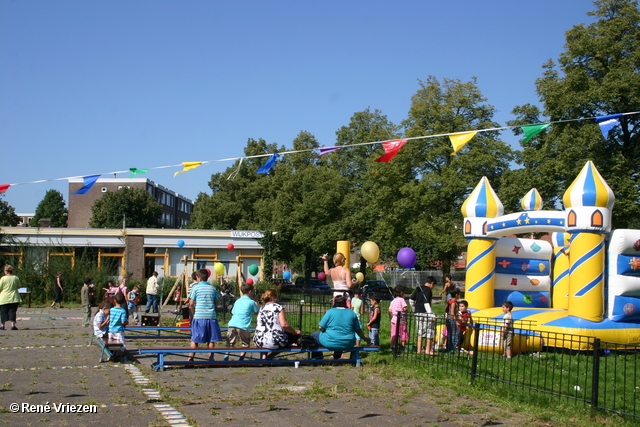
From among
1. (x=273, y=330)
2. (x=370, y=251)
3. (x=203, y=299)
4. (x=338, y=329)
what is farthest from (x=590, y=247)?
(x=203, y=299)

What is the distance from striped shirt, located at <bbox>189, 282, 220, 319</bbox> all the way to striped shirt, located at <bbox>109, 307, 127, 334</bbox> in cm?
162

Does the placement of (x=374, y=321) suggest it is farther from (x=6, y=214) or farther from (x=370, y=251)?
(x=6, y=214)

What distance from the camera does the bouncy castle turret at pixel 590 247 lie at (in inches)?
527

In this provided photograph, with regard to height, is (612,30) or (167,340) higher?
(612,30)

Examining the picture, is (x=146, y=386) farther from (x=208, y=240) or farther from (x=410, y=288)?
(x=410, y=288)

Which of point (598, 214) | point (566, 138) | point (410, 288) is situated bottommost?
point (410, 288)

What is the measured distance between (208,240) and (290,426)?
28.6 meters

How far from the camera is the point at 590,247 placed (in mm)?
13445

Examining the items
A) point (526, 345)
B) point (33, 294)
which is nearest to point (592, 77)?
point (526, 345)

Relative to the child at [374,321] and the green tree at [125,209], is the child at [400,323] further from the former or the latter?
the green tree at [125,209]

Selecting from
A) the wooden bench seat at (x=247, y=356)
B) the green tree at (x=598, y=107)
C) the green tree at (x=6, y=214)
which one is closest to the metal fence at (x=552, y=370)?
the wooden bench seat at (x=247, y=356)

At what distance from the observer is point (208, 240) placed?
34.2m

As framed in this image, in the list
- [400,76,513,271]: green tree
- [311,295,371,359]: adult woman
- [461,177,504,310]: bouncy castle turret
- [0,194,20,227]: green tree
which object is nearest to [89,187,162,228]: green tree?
[0,194,20,227]: green tree

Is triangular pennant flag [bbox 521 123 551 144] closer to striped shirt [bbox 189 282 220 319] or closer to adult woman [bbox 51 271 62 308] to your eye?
striped shirt [bbox 189 282 220 319]
